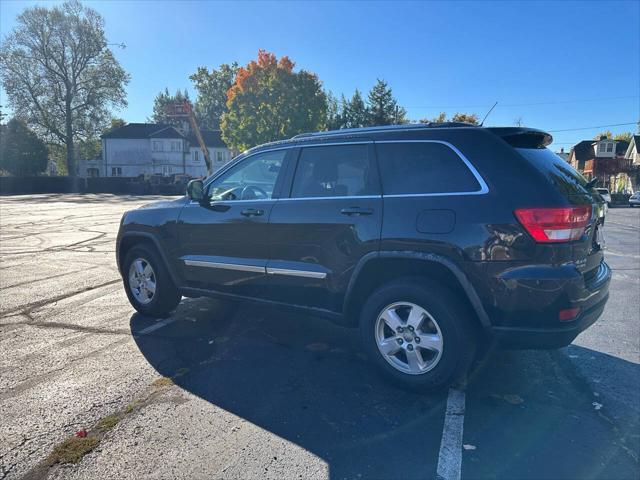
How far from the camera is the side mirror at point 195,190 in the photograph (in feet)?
15.3

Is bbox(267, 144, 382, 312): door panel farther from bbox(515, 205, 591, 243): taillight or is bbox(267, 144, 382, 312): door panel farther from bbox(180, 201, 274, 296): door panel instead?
bbox(515, 205, 591, 243): taillight

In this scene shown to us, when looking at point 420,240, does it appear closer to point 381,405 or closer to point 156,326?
point 381,405

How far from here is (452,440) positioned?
2902 millimetres

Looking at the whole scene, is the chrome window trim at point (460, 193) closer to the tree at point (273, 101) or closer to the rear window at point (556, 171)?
the rear window at point (556, 171)

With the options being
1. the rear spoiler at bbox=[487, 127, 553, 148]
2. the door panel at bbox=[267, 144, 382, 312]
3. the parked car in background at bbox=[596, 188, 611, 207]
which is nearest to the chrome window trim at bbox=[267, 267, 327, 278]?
the door panel at bbox=[267, 144, 382, 312]

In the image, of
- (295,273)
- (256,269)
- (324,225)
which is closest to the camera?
(324,225)

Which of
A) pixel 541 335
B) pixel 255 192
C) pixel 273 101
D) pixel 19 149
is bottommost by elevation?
pixel 541 335

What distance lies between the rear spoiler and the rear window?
5 cm

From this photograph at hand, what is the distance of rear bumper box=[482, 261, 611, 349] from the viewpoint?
2.98 meters

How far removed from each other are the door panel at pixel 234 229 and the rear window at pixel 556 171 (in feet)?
7.14

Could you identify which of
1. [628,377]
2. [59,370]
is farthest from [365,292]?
[59,370]

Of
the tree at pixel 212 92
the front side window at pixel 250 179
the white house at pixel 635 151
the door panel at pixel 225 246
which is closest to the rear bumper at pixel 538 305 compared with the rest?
the door panel at pixel 225 246

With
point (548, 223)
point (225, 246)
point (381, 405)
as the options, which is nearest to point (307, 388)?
point (381, 405)

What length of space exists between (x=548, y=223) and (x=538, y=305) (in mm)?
554
